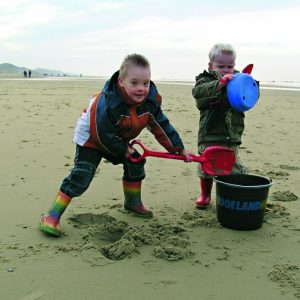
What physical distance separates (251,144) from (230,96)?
3194 millimetres

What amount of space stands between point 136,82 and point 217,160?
87cm

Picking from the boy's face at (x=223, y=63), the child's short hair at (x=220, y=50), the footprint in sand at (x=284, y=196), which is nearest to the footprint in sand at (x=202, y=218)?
the footprint in sand at (x=284, y=196)

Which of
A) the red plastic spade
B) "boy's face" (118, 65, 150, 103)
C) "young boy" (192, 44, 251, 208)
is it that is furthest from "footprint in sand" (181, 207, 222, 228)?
"boy's face" (118, 65, 150, 103)

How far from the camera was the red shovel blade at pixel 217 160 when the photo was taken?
3.27 meters

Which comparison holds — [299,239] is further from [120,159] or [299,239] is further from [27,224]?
[27,224]

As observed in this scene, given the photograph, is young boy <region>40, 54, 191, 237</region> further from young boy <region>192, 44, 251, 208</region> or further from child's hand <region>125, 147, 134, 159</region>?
young boy <region>192, 44, 251, 208</region>

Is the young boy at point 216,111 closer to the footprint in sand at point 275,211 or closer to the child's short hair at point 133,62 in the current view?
the footprint in sand at point 275,211

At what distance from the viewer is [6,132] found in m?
6.30

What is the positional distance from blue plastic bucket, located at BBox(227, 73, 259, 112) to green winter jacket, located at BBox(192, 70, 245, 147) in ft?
0.72

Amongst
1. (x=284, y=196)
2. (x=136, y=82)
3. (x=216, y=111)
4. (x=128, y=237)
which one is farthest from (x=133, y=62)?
(x=284, y=196)

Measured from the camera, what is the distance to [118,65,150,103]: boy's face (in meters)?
2.90

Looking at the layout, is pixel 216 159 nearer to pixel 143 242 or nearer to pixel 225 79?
pixel 225 79

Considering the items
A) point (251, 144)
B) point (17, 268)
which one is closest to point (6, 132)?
point (251, 144)

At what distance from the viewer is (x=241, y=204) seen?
3.05 metres
